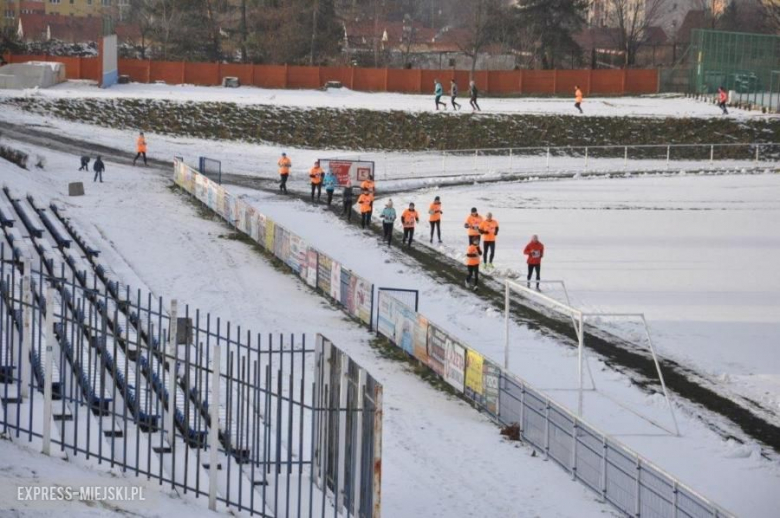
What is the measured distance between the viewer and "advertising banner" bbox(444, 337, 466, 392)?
893 inches

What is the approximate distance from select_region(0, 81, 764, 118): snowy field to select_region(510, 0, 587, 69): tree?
1461 cm

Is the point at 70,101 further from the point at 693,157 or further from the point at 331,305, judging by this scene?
the point at 331,305

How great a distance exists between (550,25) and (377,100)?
22651 mm

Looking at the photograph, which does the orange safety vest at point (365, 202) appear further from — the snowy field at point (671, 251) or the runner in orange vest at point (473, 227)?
the runner in orange vest at point (473, 227)

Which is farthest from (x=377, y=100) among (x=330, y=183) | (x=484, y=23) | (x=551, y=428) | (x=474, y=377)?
(x=551, y=428)

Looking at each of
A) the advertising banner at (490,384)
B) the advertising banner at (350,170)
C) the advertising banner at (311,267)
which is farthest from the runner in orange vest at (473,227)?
Result: the advertising banner at (350,170)

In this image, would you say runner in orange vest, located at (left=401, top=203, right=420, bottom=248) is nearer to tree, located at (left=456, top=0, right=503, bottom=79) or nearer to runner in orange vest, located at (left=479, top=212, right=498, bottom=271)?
runner in orange vest, located at (left=479, top=212, right=498, bottom=271)

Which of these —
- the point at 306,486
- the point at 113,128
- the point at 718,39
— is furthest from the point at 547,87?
the point at 306,486

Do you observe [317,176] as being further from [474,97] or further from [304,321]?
[474,97]

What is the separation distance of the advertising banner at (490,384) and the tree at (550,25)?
243 ft

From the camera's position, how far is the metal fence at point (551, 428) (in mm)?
16047

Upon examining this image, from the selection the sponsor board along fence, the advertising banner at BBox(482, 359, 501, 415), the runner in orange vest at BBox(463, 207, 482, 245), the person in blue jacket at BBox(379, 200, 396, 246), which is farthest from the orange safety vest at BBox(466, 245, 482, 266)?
the sponsor board along fence

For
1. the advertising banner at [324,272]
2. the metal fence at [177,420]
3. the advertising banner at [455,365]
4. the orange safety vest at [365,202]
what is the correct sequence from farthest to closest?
1. the orange safety vest at [365,202]
2. the advertising banner at [324,272]
3. the advertising banner at [455,365]
4. the metal fence at [177,420]

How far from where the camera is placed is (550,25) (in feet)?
307
